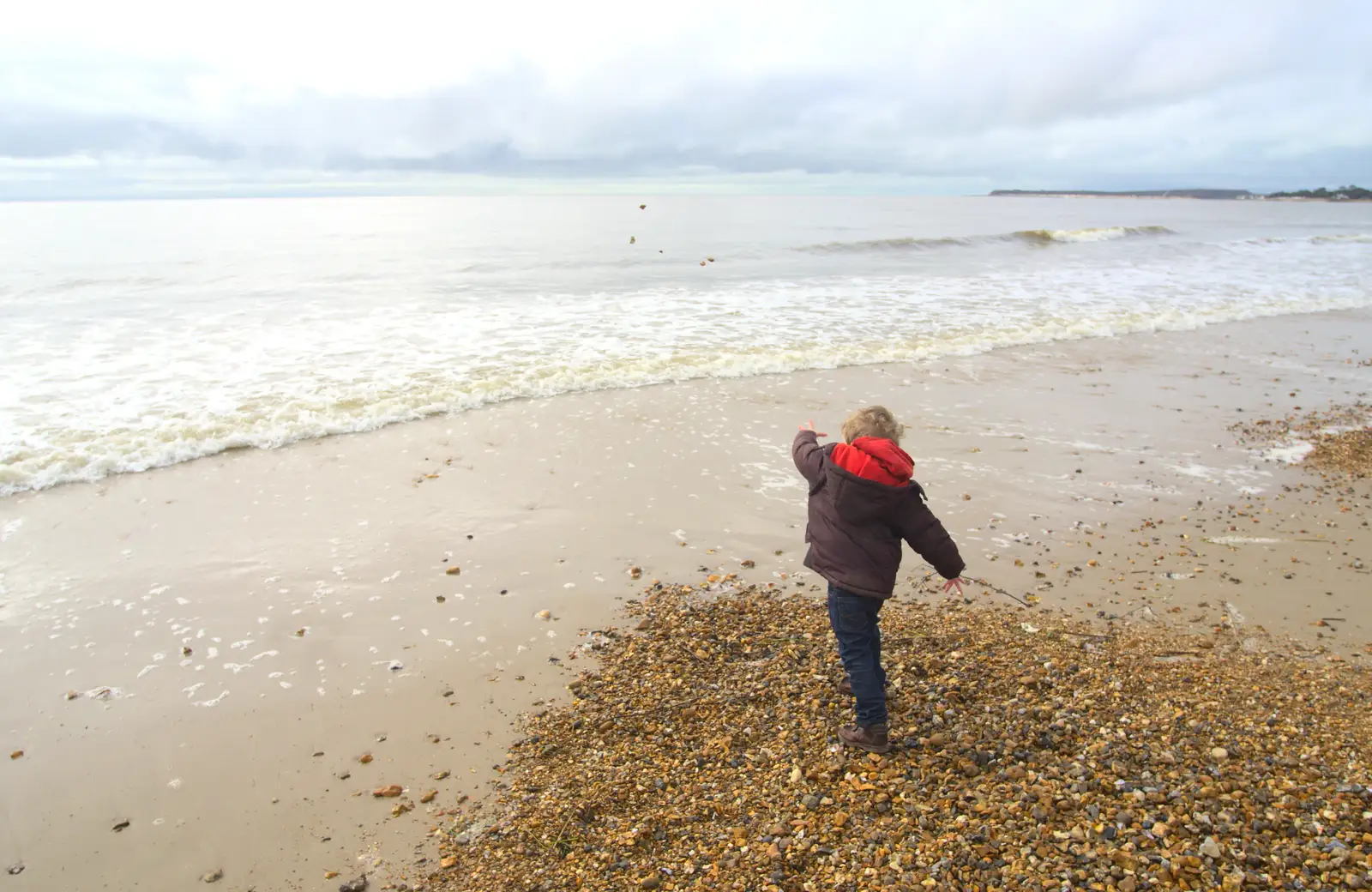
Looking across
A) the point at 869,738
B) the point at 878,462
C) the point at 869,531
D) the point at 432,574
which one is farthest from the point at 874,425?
the point at 432,574

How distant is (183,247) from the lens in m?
39.0

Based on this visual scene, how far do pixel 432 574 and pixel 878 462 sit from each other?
3.79 meters

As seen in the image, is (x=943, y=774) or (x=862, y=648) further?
(x=862, y=648)

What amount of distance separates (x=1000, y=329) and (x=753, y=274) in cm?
1228

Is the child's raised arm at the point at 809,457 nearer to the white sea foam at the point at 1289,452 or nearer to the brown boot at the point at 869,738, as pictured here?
the brown boot at the point at 869,738

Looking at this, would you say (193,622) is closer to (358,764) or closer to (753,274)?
(358,764)

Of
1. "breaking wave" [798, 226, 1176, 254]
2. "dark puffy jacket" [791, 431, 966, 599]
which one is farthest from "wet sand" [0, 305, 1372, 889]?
"breaking wave" [798, 226, 1176, 254]

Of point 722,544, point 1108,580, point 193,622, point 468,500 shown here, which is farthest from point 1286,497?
point 193,622

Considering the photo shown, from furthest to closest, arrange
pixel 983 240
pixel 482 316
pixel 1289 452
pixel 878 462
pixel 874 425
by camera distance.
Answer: pixel 983 240 < pixel 482 316 < pixel 1289 452 < pixel 874 425 < pixel 878 462

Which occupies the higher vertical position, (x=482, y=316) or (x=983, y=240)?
(x=983, y=240)

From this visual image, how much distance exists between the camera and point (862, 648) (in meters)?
3.89

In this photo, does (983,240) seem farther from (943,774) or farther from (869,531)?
(943,774)

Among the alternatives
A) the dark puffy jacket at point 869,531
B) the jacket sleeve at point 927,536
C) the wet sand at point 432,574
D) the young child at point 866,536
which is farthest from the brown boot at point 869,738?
the wet sand at point 432,574

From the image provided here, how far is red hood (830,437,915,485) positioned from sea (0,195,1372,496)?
761 centimetres
